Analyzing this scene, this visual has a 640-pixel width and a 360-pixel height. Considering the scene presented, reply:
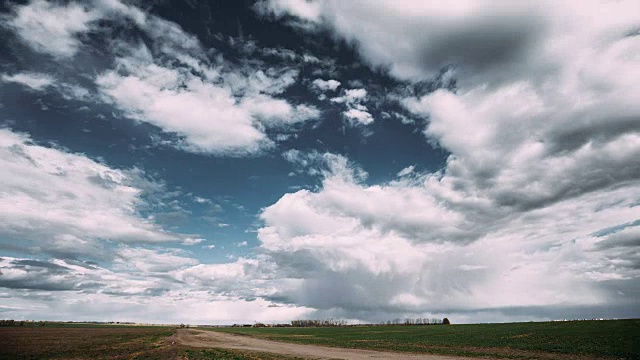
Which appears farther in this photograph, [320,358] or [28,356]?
[320,358]

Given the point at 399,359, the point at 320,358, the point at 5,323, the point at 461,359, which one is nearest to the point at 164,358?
the point at 320,358

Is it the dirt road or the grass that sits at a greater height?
the grass

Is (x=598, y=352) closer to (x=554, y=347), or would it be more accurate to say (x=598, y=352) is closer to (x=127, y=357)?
(x=554, y=347)

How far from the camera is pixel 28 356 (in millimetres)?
40156

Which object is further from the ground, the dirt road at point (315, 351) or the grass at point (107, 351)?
the grass at point (107, 351)

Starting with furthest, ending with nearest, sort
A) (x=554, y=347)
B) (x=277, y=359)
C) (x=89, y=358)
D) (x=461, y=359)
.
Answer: (x=554, y=347)
(x=461, y=359)
(x=277, y=359)
(x=89, y=358)

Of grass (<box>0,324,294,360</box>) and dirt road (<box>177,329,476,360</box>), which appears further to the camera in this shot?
dirt road (<box>177,329,476,360</box>)

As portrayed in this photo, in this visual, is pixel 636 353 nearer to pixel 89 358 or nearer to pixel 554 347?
pixel 554 347

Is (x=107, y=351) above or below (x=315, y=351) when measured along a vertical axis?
above

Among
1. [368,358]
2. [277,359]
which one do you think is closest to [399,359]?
[368,358]

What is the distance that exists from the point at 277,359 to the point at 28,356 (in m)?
28.2

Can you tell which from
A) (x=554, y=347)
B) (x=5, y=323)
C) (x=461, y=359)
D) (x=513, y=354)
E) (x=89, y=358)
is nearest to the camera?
(x=89, y=358)

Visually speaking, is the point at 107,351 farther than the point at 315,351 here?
No

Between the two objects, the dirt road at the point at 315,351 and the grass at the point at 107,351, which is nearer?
the grass at the point at 107,351
